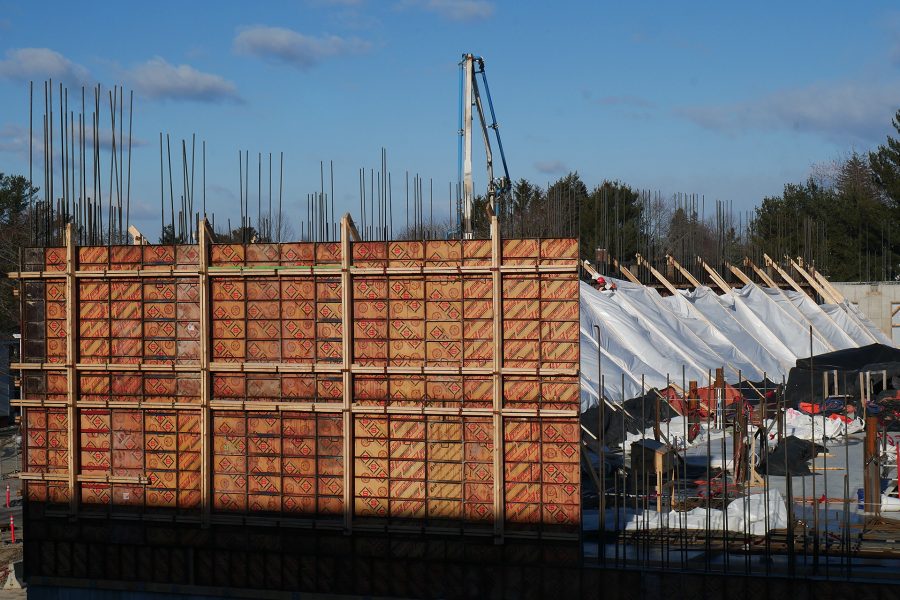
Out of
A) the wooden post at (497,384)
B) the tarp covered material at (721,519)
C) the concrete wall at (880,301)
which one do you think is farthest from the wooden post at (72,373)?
the concrete wall at (880,301)

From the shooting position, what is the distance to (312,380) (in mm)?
A: 11984

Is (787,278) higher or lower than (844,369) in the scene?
higher

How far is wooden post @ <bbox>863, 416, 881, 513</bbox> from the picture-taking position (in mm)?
13727

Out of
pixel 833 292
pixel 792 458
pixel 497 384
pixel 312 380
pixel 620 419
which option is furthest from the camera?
pixel 833 292

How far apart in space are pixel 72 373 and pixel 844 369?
2128 cm

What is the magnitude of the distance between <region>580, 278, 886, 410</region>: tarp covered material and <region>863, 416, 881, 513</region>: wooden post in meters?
5.14

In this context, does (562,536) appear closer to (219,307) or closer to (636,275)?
(219,307)

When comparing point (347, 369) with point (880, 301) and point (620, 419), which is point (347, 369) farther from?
point (880, 301)

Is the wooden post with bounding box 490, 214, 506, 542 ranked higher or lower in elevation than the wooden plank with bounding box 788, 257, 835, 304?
lower

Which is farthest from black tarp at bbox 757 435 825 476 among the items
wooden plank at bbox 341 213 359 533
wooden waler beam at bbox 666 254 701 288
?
wooden waler beam at bbox 666 254 701 288

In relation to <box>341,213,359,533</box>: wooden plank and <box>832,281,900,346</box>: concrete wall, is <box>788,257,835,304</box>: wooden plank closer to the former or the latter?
<box>832,281,900,346</box>: concrete wall

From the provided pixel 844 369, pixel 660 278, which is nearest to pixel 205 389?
pixel 844 369

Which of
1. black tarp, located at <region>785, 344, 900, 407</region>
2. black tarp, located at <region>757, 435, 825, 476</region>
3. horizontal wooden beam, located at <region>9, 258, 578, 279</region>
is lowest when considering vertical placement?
black tarp, located at <region>757, 435, 825, 476</region>

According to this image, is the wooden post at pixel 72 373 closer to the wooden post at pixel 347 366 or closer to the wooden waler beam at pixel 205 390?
the wooden waler beam at pixel 205 390
